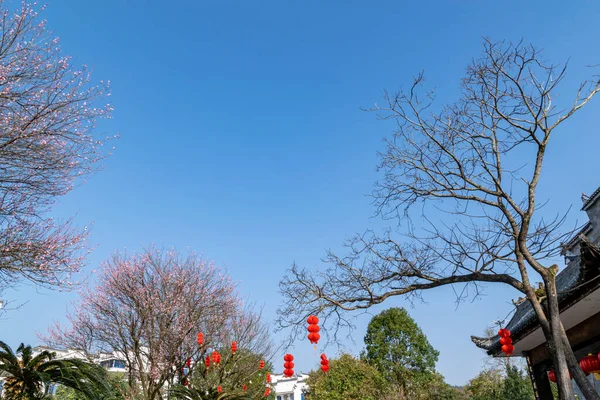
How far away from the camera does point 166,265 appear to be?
14297mm

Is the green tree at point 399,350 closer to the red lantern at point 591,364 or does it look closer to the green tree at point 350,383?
the green tree at point 350,383

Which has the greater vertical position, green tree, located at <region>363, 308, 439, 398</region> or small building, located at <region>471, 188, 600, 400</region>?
green tree, located at <region>363, 308, 439, 398</region>

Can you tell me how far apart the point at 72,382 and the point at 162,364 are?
21.7ft

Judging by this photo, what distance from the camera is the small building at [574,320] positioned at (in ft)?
17.6

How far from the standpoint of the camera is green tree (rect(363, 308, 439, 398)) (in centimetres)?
2358

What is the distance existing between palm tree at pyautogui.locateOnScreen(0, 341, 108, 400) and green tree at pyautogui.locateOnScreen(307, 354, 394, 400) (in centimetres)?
1528

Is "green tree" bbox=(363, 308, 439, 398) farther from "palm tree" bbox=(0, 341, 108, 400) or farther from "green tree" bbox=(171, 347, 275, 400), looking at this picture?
"palm tree" bbox=(0, 341, 108, 400)

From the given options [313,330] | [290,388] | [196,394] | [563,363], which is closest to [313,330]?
[313,330]

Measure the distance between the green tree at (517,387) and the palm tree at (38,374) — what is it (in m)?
20.6

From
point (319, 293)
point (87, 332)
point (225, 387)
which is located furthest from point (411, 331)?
point (319, 293)

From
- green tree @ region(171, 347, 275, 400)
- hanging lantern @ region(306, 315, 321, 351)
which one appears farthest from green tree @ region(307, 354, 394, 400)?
hanging lantern @ region(306, 315, 321, 351)

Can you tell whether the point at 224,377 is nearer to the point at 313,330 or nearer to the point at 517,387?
the point at 313,330

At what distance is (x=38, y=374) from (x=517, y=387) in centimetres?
2173

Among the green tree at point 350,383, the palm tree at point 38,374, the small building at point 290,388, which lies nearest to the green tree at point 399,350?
the green tree at point 350,383
